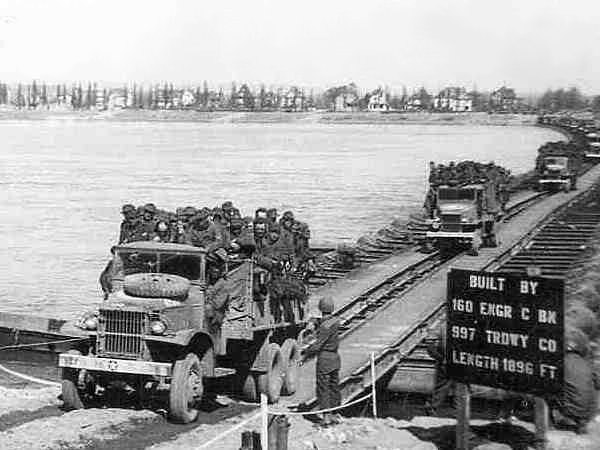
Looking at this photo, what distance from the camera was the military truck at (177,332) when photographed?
1227 centimetres

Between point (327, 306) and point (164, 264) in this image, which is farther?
point (164, 264)

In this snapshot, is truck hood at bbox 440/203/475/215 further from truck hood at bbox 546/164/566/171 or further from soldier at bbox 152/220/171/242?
truck hood at bbox 546/164/566/171

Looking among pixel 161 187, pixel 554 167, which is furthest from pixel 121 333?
pixel 161 187

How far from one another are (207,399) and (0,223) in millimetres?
37747

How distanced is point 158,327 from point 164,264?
52.3 inches

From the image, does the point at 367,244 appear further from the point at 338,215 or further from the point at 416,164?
the point at 416,164

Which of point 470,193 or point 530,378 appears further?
point 470,193

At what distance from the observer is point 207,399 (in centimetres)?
1426

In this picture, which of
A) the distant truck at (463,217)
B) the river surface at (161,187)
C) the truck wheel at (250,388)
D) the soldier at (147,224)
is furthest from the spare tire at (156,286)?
the river surface at (161,187)

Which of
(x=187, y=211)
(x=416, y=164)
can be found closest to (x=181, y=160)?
(x=416, y=164)

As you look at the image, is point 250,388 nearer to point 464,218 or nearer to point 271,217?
point 271,217

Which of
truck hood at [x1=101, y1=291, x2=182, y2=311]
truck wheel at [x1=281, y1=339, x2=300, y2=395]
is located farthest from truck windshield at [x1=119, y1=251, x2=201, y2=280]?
truck wheel at [x1=281, y1=339, x2=300, y2=395]

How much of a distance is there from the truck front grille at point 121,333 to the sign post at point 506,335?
4057mm

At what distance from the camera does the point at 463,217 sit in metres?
29.6
